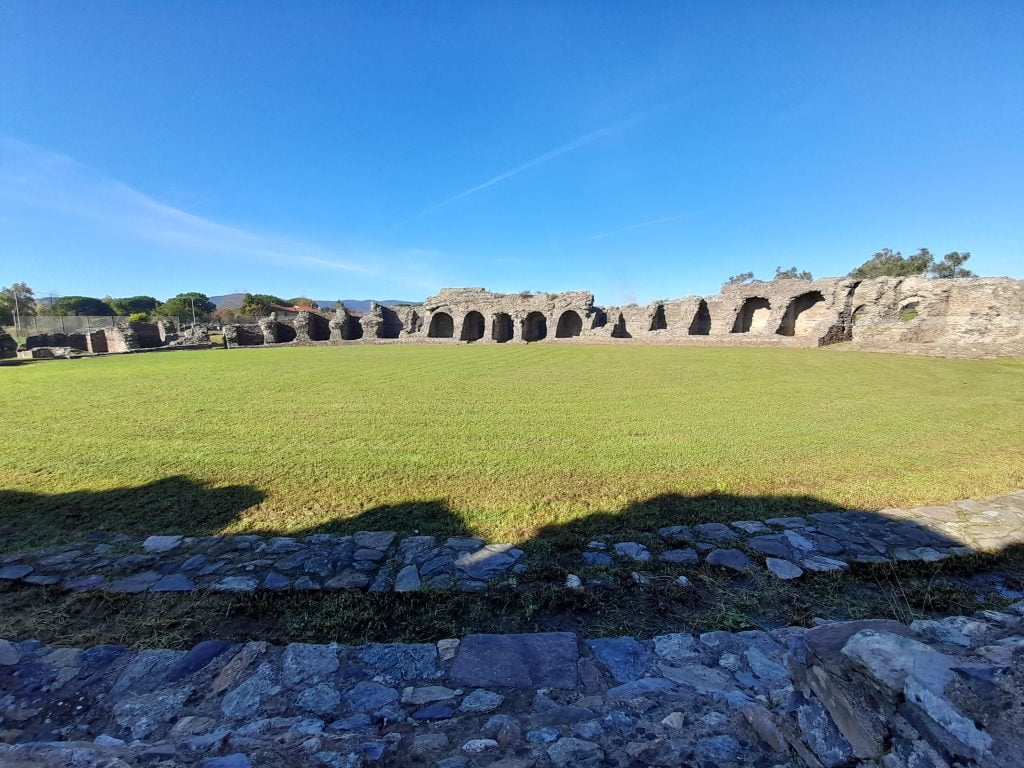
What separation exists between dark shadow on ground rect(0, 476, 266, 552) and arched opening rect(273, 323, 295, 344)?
89.3 ft

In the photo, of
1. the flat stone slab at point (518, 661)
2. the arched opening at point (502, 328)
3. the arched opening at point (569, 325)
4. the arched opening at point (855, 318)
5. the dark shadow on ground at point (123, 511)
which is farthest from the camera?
the arched opening at point (569, 325)

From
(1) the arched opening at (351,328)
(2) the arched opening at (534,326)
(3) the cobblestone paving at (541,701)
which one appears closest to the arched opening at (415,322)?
(1) the arched opening at (351,328)

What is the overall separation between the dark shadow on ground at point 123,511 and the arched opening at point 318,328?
88.4ft

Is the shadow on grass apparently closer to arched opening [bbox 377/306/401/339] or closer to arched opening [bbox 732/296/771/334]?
arched opening [bbox 732/296/771/334]

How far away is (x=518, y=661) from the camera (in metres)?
1.83

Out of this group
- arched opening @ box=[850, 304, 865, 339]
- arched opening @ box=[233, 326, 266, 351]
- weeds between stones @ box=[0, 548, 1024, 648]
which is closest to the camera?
weeds between stones @ box=[0, 548, 1024, 648]

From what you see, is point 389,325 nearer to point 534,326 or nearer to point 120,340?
point 534,326

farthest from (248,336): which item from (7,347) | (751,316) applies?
(751,316)

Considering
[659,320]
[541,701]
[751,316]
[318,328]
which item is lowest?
[541,701]

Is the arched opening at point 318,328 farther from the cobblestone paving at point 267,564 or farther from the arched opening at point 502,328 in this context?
the cobblestone paving at point 267,564

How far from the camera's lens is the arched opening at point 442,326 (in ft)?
102

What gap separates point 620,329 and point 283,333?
22.5m

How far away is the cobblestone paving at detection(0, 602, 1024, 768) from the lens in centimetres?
107

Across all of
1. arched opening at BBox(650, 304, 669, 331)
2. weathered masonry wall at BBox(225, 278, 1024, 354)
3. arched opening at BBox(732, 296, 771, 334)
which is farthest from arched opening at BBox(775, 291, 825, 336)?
arched opening at BBox(650, 304, 669, 331)
